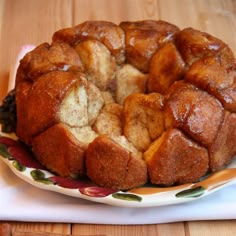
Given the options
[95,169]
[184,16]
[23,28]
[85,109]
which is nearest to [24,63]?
[85,109]

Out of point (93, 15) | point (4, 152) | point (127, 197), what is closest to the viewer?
point (127, 197)

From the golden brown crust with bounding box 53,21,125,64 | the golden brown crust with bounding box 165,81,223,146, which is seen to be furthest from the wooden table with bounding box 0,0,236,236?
the golden brown crust with bounding box 165,81,223,146

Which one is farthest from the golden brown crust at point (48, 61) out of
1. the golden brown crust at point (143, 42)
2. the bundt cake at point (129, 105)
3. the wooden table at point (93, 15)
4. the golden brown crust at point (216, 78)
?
the wooden table at point (93, 15)

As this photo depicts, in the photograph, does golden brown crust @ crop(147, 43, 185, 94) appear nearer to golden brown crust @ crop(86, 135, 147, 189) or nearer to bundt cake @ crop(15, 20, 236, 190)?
bundt cake @ crop(15, 20, 236, 190)

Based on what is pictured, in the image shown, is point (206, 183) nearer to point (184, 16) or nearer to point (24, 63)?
point (24, 63)

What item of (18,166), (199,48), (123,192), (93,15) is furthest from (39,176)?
(93,15)

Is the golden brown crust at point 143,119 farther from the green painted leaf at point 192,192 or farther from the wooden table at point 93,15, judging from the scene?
the wooden table at point 93,15

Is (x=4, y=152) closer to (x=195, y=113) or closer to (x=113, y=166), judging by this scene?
(x=113, y=166)
